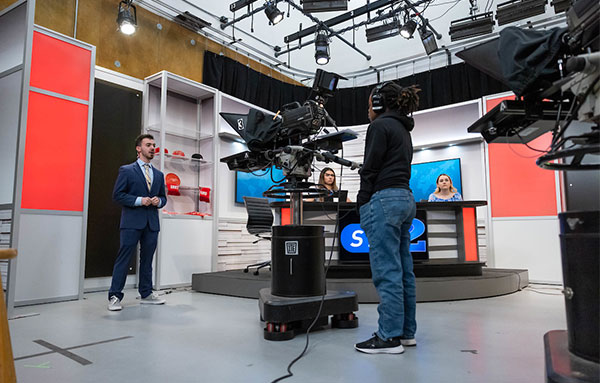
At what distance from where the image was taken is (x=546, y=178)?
16.7 ft

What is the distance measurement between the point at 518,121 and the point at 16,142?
3.58 m

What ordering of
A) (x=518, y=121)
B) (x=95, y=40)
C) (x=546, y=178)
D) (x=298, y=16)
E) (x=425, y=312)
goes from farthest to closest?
(x=298, y=16)
(x=546, y=178)
(x=95, y=40)
(x=425, y=312)
(x=518, y=121)

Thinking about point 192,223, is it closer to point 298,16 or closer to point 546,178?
point 298,16

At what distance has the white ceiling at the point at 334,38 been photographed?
6137mm

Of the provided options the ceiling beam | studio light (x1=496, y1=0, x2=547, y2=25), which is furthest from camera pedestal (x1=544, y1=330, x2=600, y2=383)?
the ceiling beam

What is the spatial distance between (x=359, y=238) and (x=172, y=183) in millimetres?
2613

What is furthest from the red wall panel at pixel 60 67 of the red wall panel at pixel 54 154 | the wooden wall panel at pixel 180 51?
the wooden wall panel at pixel 180 51

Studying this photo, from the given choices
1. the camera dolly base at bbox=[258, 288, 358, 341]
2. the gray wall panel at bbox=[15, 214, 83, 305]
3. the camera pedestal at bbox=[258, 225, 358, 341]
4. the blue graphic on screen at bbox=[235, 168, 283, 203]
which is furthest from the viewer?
the blue graphic on screen at bbox=[235, 168, 283, 203]

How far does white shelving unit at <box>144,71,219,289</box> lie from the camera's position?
4.62 m

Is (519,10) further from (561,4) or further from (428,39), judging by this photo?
(428,39)

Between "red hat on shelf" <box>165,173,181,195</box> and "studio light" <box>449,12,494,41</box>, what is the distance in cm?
453

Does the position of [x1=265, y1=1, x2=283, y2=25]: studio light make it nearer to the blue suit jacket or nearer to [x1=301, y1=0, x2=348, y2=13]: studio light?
[x1=301, y1=0, x2=348, y2=13]: studio light

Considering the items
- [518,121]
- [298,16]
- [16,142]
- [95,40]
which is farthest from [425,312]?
→ [298,16]

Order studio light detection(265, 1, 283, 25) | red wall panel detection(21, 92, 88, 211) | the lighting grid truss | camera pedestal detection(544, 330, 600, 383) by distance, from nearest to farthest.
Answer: camera pedestal detection(544, 330, 600, 383), red wall panel detection(21, 92, 88, 211), studio light detection(265, 1, 283, 25), the lighting grid truss
